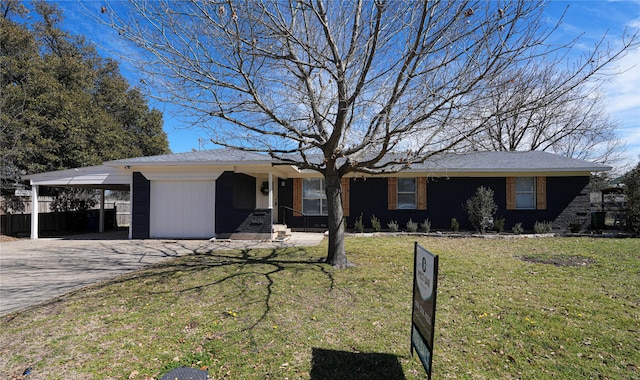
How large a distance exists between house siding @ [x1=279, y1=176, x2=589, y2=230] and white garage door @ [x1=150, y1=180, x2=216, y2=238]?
149 inches

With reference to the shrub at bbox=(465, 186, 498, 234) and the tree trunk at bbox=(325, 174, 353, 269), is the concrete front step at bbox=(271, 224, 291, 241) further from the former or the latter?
the shrub at bbox=(465, 186, 498, 234)

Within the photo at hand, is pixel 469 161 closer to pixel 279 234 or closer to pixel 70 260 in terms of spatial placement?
pixel 279 234

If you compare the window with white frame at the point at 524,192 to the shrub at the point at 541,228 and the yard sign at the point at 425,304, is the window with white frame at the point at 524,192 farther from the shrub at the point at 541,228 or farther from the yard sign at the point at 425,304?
the yard sign at the point at 425,304

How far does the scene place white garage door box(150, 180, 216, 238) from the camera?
11.8 metres

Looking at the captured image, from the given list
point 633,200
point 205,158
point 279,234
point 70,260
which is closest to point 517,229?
point 633,200

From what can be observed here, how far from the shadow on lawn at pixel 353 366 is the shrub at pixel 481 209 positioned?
1021 cm

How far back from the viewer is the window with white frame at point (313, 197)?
Result: 1408 centimetres

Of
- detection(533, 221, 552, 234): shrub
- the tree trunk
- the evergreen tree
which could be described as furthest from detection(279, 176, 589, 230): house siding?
the evergreen tree

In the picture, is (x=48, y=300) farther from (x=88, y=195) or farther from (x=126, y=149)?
(x=126, y=149)

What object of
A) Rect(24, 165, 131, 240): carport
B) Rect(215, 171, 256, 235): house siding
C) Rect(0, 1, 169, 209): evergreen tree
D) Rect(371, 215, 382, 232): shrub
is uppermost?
Rect(0, 1, 169, 209): evergreen tree

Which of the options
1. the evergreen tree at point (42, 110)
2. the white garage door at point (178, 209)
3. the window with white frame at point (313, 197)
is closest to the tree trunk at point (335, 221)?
the white garage door at point (178, 209)

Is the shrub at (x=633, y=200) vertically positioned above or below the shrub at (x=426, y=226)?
above

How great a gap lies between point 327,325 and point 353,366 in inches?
34.9

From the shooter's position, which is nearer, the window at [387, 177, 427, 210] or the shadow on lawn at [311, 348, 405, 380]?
the shadow on lawn at [311, 348, 405, 380]
